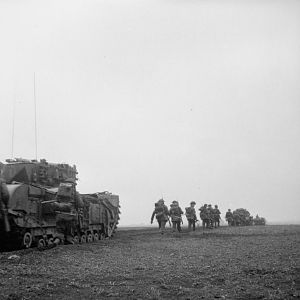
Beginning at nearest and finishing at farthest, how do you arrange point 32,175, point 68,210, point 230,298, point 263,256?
point 230,298 → point 263,256 → point 68,210 → point 32,175

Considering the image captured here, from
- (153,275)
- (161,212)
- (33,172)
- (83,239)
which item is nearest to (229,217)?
(161,212)

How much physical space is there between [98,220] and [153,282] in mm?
16563

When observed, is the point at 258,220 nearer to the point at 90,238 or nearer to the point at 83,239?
the point at 90,238

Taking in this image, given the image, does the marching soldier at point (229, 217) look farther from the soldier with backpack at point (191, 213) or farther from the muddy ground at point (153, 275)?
the muddy ground at point (153, 275)

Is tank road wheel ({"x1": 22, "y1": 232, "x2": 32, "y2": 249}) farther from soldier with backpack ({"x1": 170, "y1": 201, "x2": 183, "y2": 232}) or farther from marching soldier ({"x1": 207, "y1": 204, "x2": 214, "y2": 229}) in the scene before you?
marching soldier ({"x1": 207, "y1": 204, "x2": 214, "y2": 229})

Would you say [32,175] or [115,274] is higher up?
[32,175]

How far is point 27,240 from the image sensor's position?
54.6 ft

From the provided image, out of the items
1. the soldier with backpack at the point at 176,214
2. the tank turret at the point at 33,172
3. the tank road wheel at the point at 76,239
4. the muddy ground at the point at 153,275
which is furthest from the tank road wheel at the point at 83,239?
the muddy ground at the point at 153,275

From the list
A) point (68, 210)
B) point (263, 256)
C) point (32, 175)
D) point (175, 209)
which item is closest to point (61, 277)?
point (263, 256)

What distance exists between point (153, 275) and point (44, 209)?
9906 millimetres

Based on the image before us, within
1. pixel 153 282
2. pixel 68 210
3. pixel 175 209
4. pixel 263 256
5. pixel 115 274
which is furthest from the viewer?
pixel 175 209

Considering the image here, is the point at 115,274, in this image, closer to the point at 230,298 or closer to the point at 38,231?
the point at 230,298

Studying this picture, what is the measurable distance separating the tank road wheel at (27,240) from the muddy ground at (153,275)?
339cm

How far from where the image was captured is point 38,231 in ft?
57.7
